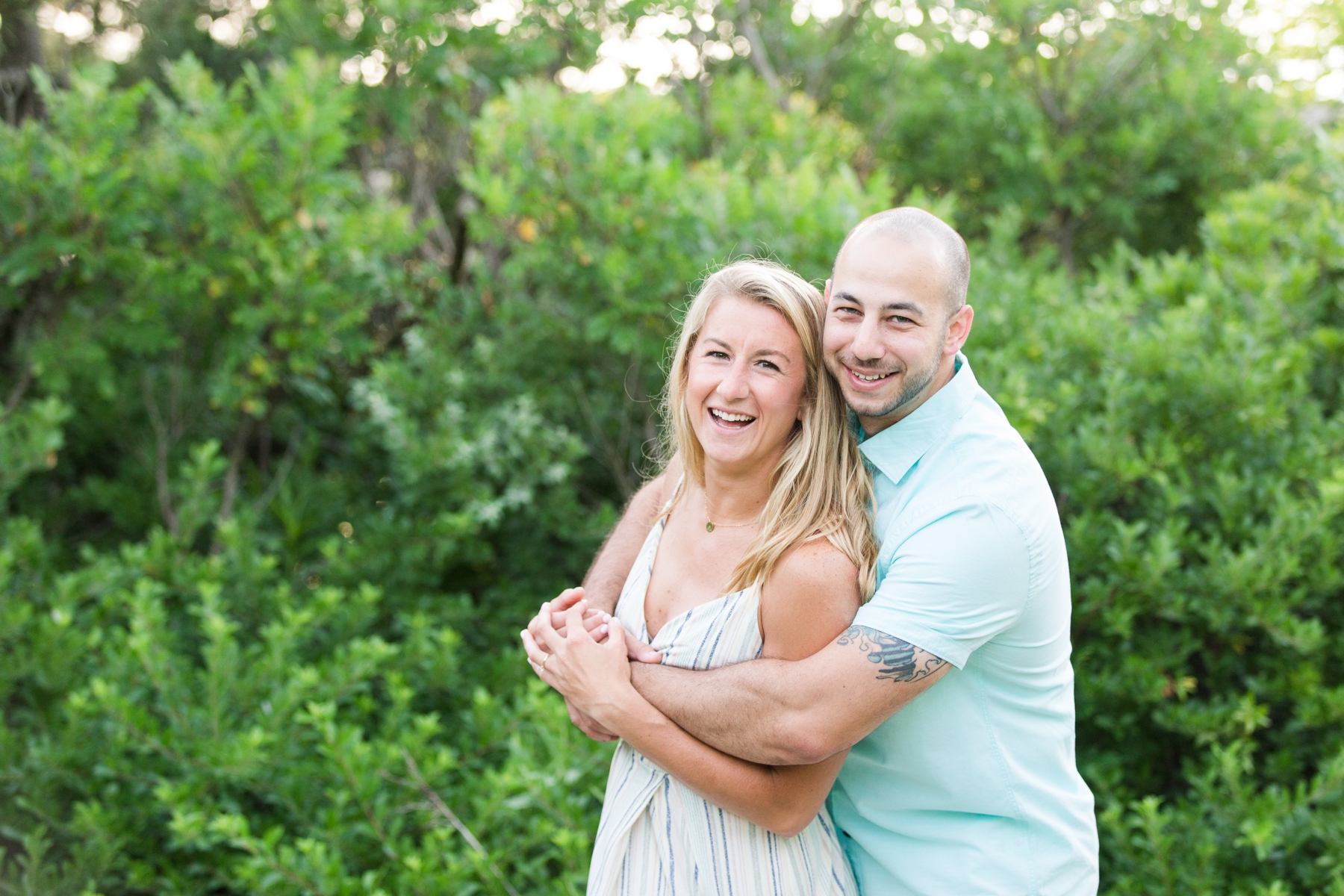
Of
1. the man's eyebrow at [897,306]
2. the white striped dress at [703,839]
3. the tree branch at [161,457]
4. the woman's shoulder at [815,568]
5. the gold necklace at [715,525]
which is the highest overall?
the man's eyebrow at [897,306]

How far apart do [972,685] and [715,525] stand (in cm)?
70

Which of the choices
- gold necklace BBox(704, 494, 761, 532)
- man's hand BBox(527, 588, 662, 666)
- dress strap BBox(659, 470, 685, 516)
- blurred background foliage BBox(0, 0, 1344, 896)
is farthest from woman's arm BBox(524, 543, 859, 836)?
blurred background foliage BBox(0, 0, 1344, 896)

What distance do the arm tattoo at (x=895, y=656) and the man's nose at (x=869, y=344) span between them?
Answer: 0.61m

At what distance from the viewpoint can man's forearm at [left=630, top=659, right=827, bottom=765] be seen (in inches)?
75.0

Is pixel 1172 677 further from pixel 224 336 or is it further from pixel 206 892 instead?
pixel 224 336

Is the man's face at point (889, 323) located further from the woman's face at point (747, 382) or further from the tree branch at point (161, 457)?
the tree branch at point (161, 457)

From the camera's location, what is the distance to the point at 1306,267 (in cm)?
455

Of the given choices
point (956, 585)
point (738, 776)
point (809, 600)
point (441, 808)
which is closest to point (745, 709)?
point (738, 776)

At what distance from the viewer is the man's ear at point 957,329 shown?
223 centimetres

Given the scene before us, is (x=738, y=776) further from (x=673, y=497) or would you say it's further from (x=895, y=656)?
(x=673, y=497)

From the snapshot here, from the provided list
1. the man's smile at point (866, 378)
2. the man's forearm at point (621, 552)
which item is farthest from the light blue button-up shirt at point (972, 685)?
the man's forearm at point (621, 552)

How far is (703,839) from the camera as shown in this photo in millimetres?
2139

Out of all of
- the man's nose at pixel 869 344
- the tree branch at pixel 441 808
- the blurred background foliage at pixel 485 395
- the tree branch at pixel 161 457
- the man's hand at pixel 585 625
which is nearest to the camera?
the man's nose at pixel 869 344

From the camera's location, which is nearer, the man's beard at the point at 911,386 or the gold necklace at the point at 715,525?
the man's beard at the point at 911,386
